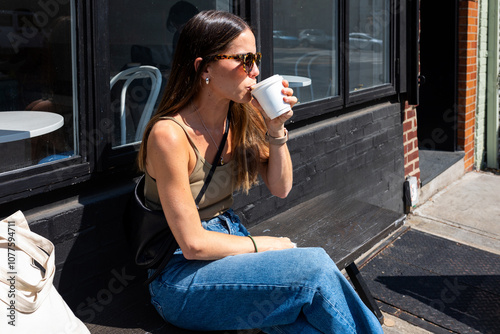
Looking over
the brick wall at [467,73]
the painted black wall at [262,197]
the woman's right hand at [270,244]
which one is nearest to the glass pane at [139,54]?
the painted black wall at [262,197]

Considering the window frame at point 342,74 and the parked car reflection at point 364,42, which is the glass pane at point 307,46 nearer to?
the window frame at point 342,74

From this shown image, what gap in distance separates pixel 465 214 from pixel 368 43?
6.02ft

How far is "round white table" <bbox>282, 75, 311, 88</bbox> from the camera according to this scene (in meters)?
3.76

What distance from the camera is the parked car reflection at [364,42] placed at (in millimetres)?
4480

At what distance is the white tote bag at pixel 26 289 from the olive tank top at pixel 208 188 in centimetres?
46

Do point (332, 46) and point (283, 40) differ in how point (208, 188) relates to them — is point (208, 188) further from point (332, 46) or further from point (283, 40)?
point (332, 46)

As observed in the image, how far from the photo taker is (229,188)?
7.61 ft

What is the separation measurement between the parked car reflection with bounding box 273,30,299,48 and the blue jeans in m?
1.90

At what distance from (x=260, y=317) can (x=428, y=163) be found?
459 centimetres

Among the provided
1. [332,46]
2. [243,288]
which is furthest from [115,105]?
[332,46]

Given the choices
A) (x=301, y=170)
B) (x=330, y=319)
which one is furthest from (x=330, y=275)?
(x=301, y=170)

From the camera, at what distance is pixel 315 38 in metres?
4.06

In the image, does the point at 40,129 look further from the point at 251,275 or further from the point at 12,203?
the point at 251,275

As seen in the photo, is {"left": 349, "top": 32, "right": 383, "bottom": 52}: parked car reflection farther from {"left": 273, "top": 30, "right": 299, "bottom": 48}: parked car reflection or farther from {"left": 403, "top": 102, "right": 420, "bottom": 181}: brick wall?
{"left": 273, "top": 30, "right": 299, "bottom": 48}: parked car reflection
